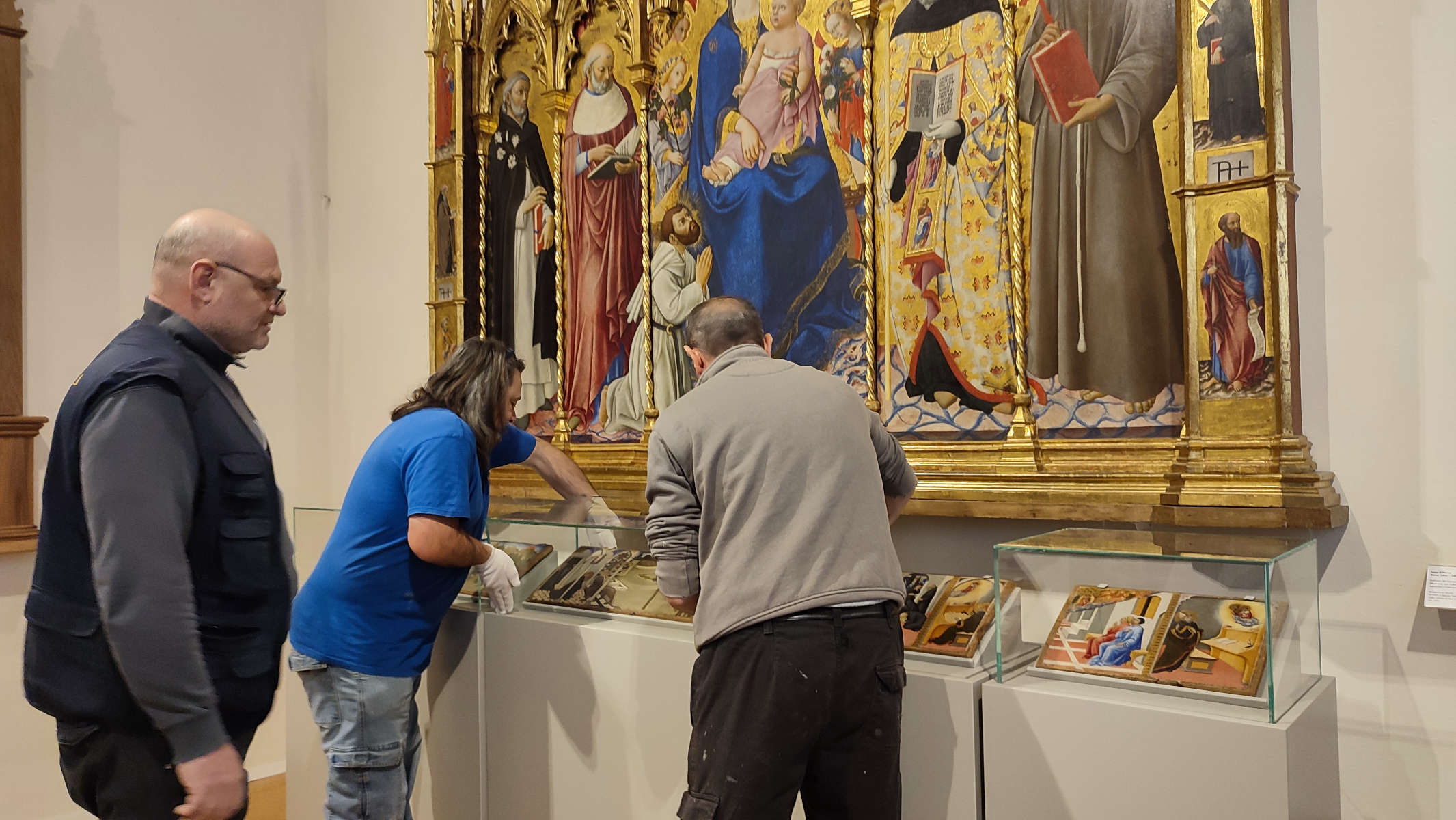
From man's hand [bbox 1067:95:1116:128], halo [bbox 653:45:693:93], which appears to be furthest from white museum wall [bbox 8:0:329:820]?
man's hand [bbox 1067:95:1116:128]

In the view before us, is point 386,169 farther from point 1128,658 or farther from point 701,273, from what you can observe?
point 1128,658

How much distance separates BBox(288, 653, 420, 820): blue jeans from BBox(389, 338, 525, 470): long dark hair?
0.77 metres

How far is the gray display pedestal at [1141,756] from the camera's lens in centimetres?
255

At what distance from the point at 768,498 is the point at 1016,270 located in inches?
73.1

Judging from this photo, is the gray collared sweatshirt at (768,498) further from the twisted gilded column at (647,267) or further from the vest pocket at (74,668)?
the twisted gilded column at (647,267)

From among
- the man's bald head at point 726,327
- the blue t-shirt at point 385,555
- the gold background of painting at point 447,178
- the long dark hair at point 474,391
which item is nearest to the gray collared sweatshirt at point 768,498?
the man's bald head at point 726,327

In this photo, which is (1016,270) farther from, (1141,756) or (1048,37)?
(1141,756)

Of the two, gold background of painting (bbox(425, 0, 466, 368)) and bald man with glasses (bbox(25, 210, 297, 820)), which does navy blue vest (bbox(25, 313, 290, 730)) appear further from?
gold background of painting (bbox(425, 0, 466, 368))

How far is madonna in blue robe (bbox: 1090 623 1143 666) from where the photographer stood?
9.32 ft

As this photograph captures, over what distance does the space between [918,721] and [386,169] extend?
5.35 metres

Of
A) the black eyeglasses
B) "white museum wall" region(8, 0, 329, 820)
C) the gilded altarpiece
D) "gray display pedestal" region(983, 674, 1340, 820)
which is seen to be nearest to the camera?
the black eyeglasses

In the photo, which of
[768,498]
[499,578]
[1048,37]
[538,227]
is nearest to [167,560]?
[768,498]

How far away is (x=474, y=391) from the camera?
346 centimetres

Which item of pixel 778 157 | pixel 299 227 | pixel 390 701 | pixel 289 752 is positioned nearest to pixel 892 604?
pixel 390 701
